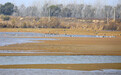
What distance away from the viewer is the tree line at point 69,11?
86812 mm

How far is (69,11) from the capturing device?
9075 centimetres

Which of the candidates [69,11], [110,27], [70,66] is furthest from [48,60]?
[69,11]

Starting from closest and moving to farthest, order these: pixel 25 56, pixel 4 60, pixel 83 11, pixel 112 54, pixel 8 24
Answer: pixel 4 60
pixel 25 56
pixel 112 54
pixel 8 24
pixel 83 11

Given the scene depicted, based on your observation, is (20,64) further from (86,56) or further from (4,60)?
(86,56)

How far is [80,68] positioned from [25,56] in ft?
17.1

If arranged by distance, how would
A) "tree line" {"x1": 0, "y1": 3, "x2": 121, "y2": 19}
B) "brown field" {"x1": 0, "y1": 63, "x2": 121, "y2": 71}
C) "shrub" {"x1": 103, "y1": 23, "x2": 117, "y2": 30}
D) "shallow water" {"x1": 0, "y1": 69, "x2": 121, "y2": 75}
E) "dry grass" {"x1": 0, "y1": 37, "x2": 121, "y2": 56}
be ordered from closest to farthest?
"shallow water" {"x1": 0, "y1": 69, "x2": 121, "y2": 75} < "brown field" {"x1": 0, "y1": 63, "x2": 121, "y2": 71} < "dry grass" {"x1": 0, "y1": 37, "x2": 121, "y2": 56} < "shrub" {"x1": 103, "y1": 23, "x2": 117, "y2": 30} < "tree line" {"x1": 0, "y1": 3, "x2": 121, "y2": 19}

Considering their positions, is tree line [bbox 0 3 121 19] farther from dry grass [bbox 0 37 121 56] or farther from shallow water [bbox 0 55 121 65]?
shallow water [bbox 0 55 121 65]

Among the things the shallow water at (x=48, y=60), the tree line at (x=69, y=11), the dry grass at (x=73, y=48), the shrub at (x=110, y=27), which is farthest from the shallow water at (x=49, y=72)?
the tree line at (x=69, y=11)

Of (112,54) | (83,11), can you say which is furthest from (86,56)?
(83,11)

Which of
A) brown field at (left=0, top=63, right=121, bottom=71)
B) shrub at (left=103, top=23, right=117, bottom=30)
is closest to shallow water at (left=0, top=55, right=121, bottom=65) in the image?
brown field at (left=0, top=63, right=121, bottom=71)

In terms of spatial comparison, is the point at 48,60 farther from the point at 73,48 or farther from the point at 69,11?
the point at 69,11

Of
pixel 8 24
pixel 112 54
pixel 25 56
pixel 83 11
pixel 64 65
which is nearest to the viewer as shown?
pixel 64 65

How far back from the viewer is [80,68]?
14953 millimetres

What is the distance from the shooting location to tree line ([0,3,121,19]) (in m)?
86.8
